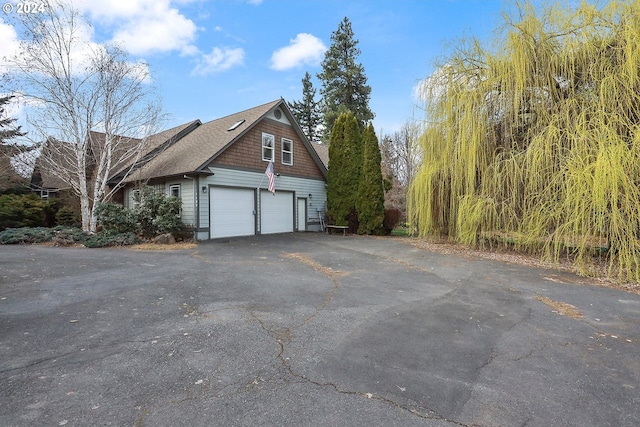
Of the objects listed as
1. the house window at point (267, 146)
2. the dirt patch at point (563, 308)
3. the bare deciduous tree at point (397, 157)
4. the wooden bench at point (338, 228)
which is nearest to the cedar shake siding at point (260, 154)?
the house window at point (267, 146)

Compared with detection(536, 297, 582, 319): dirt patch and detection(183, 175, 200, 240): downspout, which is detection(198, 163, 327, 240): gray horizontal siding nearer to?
detection(183, 175, 200, 240): downspout

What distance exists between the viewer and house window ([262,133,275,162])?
14.8 m

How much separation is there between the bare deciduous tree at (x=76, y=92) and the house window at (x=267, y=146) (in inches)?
182

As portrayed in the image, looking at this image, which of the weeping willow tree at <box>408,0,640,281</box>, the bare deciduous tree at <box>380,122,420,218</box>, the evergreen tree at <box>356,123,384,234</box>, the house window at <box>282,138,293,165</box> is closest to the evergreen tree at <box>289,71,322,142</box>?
the bare deciduous tree at <box>380,122,420,218</box>

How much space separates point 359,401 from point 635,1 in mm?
10148

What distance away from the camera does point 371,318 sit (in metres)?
4.09

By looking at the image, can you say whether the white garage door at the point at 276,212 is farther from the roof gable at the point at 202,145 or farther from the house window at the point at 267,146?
the roof gable at the point at 202,145

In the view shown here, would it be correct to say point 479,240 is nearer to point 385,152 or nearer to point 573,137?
point 573,137

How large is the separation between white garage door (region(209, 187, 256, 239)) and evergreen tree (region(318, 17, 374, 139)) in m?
16.3

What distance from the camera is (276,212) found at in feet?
50.2

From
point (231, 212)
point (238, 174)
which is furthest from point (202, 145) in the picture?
point (231, 212)

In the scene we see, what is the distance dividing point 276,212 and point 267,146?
3180mm

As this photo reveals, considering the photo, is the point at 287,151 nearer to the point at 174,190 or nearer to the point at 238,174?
the point at 238,174

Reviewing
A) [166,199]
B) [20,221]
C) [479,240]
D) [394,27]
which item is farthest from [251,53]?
[20,221]
